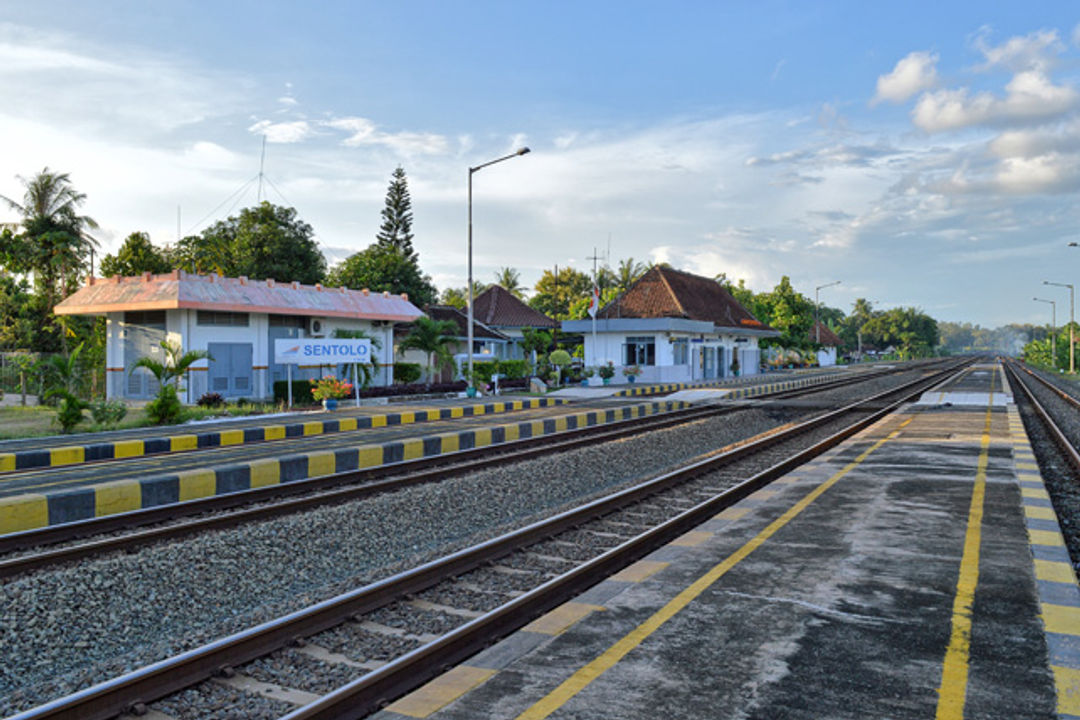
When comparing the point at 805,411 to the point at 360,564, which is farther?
the point at 805,411

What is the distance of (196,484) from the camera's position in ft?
32.1

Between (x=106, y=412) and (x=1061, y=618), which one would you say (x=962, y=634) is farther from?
(x=106, y=412)

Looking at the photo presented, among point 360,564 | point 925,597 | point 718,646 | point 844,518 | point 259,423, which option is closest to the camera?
point 718,646

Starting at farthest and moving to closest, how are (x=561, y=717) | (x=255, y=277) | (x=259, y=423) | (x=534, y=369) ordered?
1. (x=255, y=277)
2. (x=534, y=369)
3. (x=259, y=423)
4. (x=561, y=717)

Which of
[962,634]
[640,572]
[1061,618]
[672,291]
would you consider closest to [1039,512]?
[1061,618]

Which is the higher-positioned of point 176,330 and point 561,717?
point 176,330

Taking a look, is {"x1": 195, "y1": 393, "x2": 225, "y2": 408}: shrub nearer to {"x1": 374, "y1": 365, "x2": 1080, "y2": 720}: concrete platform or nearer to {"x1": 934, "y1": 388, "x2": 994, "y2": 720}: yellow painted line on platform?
{"x1": 374, "y1": 365, "x2": 1080, "y2": 720}: concrete platform

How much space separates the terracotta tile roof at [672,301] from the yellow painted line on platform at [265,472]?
3652 centimetres

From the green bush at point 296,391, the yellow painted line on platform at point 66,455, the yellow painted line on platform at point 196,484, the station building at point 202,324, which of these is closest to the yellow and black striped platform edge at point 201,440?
the yellow painted line on platform at point 66,455

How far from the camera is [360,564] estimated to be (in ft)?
23.6

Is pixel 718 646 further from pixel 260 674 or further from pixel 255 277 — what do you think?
pixel 255 277

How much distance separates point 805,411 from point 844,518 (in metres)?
17.7

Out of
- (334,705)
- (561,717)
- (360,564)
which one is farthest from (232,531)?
(561,717)

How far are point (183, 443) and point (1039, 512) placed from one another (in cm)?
1450
